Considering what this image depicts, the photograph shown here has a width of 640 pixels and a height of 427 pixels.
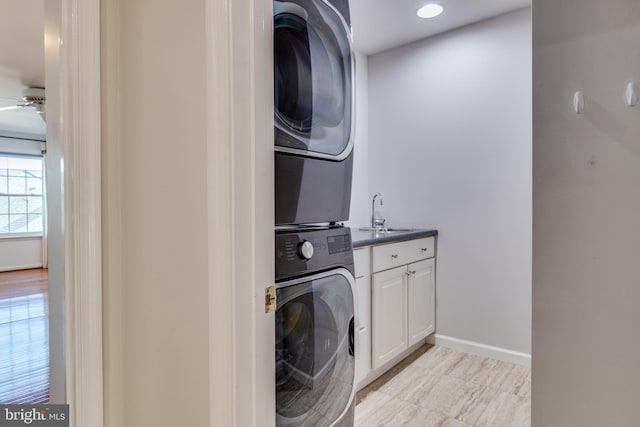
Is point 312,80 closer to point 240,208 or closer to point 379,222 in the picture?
point 240,208

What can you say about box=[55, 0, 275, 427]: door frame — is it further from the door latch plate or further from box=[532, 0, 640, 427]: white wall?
box=[532, 0, 640, 427]: white wall

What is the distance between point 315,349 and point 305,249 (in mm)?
374

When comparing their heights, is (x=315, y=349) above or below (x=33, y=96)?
below

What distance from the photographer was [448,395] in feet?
6.73

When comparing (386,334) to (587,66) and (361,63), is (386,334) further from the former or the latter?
(361,63)

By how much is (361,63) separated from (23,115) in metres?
5.07

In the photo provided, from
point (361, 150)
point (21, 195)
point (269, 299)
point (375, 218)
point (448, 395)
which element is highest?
point (361, 150)

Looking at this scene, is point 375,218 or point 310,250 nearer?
point 310,250

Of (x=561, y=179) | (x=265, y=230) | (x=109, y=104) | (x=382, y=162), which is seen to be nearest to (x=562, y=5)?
(x=561, y=179)

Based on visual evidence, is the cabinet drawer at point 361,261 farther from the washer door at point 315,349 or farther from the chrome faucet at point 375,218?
the chrome faucet at point 375,218

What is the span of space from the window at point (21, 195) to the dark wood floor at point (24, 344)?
1.67 m

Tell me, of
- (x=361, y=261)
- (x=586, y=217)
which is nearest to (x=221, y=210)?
(x=586, y=217)

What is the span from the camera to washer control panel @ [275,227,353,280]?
988 millimetres

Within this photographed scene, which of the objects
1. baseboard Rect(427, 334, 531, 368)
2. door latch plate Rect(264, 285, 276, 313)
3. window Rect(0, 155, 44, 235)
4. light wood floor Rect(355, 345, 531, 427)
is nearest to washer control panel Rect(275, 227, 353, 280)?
door latch plate Rect(264, 285, 276, 313)
